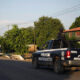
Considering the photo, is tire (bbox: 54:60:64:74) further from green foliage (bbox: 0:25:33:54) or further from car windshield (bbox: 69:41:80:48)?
green foliage (bbox: 0:25:33:54)

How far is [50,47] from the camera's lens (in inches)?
529

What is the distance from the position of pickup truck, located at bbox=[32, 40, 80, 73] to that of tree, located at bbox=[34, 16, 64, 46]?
55.2m

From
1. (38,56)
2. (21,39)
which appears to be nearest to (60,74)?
(38,56)

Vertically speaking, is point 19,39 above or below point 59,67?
above

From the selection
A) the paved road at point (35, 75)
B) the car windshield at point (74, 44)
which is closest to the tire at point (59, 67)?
the paved road at point (35, 75)

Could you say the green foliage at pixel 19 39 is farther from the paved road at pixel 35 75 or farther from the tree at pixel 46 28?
the tree at pixel 46 28

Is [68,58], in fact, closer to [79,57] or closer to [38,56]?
[79,57]

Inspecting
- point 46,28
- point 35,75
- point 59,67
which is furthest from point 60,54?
point 46,28

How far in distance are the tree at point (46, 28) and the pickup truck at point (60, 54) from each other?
55188 mm

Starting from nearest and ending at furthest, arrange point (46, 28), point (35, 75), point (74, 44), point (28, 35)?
point (35, 75), point (74, 44), point (28, 35), point (46, 28)

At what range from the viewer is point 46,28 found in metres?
75.0

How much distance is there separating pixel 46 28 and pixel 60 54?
208ft

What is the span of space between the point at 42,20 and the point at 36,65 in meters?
63.8

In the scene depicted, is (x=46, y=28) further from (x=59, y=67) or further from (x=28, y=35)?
(x=59, y=67)
